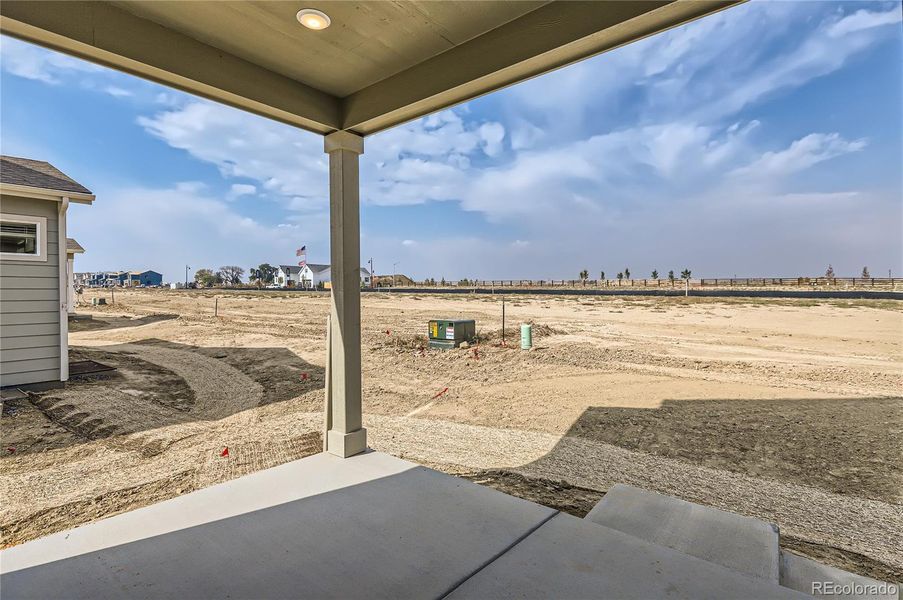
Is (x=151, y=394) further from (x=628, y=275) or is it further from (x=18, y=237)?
(x=628, y=275)

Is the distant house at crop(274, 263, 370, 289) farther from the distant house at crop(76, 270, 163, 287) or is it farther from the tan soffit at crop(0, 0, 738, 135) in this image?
the tan soffit at crop(0, 0, 738, 135)

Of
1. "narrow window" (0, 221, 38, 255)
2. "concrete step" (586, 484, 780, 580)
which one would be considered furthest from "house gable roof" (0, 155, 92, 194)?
"concrete step" (586, 484, 780, 580)

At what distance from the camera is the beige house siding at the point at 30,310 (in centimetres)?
639

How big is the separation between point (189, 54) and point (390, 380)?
6219mm

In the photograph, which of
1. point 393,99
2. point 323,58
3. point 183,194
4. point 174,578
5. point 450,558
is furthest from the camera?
point 183,194

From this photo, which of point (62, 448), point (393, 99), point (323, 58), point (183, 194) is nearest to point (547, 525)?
point (393, 99)

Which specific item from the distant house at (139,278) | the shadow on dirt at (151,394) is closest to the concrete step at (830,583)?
the shadow on dirt at (151,394)

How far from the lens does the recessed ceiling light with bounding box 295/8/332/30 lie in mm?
2129

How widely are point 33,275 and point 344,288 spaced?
6.99m

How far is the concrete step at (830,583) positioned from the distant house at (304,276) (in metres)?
70.9

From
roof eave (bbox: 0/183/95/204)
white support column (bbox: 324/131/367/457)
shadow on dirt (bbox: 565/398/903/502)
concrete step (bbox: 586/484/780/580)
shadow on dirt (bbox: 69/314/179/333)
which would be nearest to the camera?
concrete step (bbox: 586/484/780/580)

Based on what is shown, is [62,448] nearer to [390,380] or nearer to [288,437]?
[288,437]

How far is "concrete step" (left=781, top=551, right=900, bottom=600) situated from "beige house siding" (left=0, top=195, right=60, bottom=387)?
9.84 m

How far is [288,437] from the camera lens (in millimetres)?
4805
